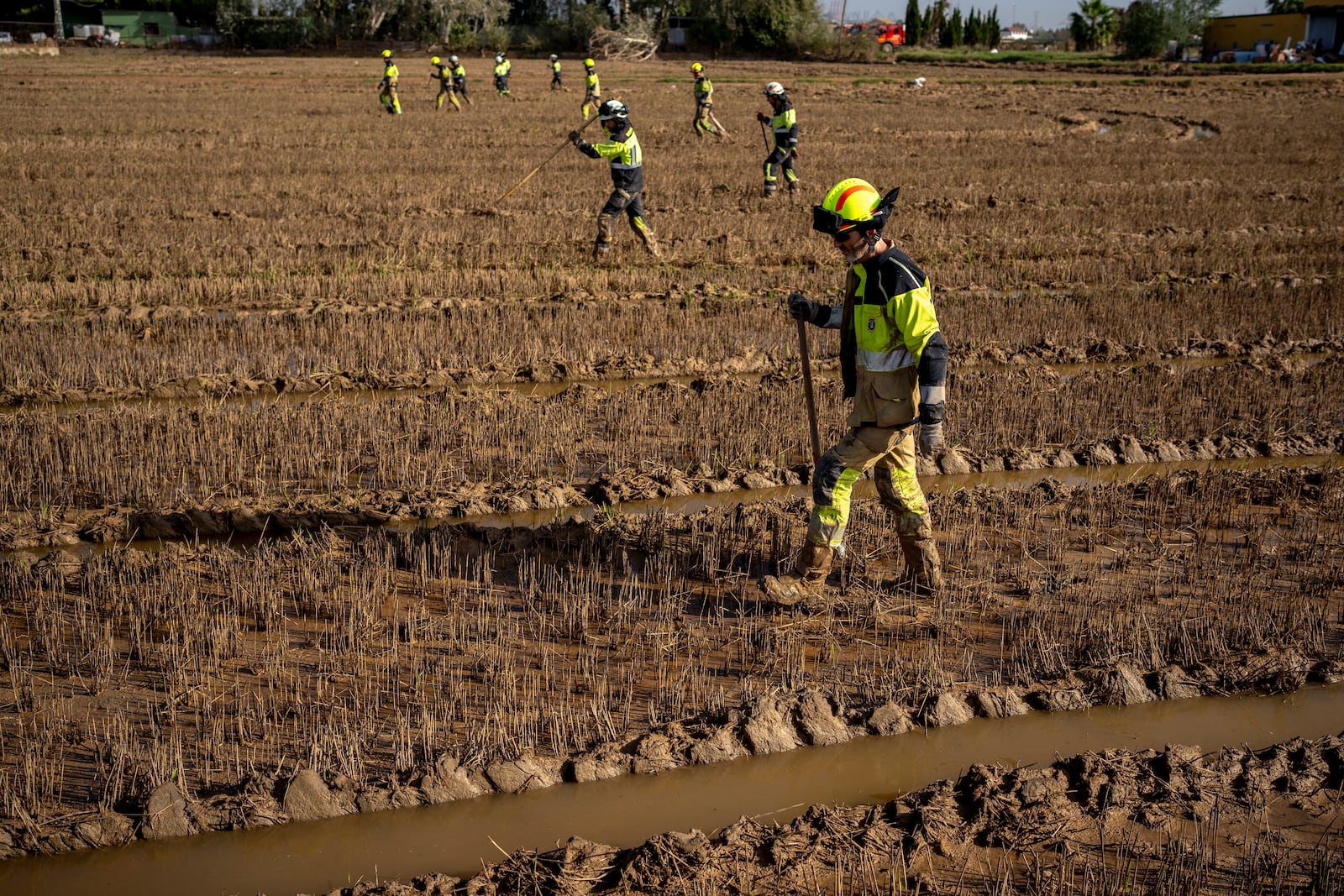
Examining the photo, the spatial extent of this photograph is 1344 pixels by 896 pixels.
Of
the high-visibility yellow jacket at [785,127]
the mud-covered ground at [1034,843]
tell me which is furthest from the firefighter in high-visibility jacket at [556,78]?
the mud-covered ground at [1034,843]

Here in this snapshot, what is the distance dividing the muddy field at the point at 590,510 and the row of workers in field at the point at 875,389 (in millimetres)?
238

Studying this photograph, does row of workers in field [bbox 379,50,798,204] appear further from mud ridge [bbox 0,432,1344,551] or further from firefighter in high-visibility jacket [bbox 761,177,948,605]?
firefighter in high-visibility jacket [bbox 761,177,948,605]

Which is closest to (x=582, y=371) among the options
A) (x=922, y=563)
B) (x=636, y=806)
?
(x=922, y=563)

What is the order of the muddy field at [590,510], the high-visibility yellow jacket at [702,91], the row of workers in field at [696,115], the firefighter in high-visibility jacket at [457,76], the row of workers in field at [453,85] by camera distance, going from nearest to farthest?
the muddy field at [590,510] → the row of workers in field at [696,115] → the high-visibility yellow jacket at [702,91] → the row of workers in field at [453,85] → the firefighter in high-visibility jacket at [457,76]

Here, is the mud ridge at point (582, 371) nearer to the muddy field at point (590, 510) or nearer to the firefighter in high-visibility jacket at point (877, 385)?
the muddy field at point (590, 510)

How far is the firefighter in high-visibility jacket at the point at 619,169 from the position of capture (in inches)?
464

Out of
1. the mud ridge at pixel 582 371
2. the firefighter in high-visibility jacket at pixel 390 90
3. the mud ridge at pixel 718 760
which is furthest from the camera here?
the firefighter in high-visibility jacket at pixel 390 90

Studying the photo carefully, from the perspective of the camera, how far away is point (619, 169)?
472 inches

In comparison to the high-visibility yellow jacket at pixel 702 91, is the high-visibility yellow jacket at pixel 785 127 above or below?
below

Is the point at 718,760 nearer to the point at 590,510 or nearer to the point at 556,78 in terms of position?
the point at 590,510

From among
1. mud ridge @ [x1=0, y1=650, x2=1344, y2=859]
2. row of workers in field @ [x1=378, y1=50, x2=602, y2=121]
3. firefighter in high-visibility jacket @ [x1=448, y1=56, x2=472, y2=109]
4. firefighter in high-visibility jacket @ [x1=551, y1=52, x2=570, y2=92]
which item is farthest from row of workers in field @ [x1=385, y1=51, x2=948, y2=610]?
firefighter in high-visibility jacket @ [x1=551, y1=52, x2=570, y2=92]

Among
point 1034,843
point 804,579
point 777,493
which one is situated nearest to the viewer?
point 1034,843

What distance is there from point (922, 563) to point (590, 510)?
2018 millimetres

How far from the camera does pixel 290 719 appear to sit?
4695 millimetres
